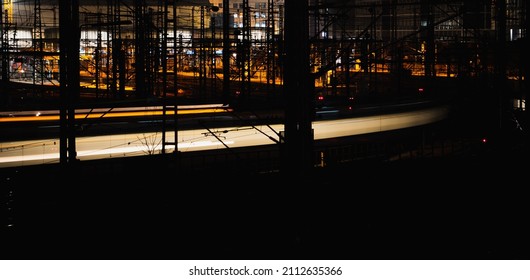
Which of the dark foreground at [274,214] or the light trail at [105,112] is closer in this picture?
the dark foreground at [274,214]

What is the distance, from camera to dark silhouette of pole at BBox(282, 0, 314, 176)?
14.8ft

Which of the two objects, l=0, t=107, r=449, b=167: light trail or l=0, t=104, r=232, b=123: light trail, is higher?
l=0, t=104, r=232, b=123: light trail

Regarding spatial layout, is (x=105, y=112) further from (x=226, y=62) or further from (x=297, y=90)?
(x=297, y=90)

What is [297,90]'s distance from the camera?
4559 millimetres

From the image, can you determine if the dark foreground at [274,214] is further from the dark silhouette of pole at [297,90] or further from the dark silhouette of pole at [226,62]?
the dark silhouette of pole at [226,62]

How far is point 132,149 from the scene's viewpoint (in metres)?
9.61

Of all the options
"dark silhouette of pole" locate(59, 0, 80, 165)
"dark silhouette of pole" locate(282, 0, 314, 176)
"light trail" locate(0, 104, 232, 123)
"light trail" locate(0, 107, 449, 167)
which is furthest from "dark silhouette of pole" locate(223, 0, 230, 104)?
"dark silhouette of pole" locate(282, 0, 314, 176)

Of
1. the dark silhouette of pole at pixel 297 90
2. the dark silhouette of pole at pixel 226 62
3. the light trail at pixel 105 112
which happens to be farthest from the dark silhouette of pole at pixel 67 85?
the dark silhouette of pole at pixel 226 62

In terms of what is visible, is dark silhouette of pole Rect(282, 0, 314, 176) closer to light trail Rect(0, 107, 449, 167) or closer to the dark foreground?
the dark foreground

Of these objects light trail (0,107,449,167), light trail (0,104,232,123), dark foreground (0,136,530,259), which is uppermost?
light trail (0,104,232,123)

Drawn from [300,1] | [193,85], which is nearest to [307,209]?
[300,1]

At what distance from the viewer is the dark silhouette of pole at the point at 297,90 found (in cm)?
452

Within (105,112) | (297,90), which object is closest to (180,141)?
(105,112)

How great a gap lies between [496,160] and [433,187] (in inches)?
38.1
